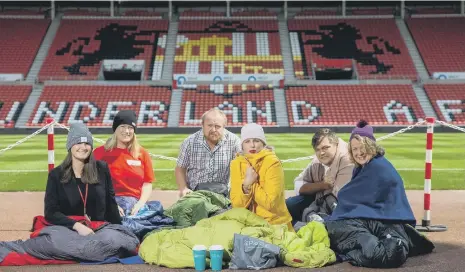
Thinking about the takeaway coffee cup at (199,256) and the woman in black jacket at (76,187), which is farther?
the woman in black jacket at (76,187)

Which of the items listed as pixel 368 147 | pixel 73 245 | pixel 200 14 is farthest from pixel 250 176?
pixel 200 14

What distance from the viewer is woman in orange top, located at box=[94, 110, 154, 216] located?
750 centimetres

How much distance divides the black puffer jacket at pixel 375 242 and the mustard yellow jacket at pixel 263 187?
613mm

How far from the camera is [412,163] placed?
18000 millimetres

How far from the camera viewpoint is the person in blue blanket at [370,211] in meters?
6.36

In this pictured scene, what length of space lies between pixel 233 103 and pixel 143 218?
33959 mm

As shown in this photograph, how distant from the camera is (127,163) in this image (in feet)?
25.0

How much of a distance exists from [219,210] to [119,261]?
5.07 feet

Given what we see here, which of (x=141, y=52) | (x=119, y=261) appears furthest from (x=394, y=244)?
(x=141, y=52)

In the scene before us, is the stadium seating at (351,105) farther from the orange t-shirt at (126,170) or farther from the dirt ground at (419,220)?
the orange t-shirt at (126,170)

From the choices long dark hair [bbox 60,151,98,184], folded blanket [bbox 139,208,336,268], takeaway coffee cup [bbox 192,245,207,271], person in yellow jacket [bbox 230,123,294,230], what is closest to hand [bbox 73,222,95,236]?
long dark hair [bbox 60,151,98,184]

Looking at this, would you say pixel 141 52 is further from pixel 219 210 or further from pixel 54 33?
pixel 219 210

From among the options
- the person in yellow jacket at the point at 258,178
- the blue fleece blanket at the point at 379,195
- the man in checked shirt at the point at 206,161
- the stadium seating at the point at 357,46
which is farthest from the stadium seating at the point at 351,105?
the person in yellow jacket at the point at 258,178

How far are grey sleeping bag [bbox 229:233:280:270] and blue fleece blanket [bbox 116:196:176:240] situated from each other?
57.7 inches
